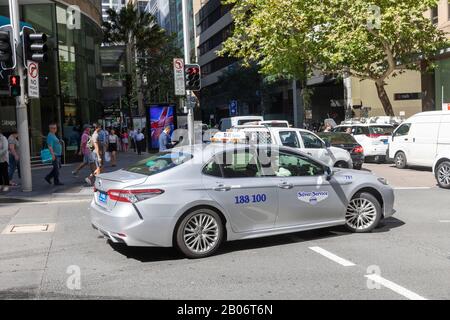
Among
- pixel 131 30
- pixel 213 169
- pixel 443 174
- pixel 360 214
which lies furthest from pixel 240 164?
pixel 131 30

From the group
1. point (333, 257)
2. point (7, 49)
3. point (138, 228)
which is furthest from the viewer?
point (7, 49)

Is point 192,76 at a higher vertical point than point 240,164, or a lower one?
higher

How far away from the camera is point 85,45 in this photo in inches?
1098

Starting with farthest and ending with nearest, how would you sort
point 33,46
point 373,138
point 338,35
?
point 338,35 < point 373,138 < point 33,46

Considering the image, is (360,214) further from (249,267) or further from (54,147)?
(54,147)

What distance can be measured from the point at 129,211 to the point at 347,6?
20.8 meters

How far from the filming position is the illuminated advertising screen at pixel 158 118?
27172mm

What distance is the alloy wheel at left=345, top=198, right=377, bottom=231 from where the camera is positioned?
8234 mm

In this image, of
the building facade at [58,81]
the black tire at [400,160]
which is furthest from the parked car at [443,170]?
the building facade at [58,81]

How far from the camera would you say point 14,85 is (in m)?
13.4

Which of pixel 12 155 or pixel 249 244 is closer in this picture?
pixel 249 244

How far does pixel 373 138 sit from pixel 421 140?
429 cm

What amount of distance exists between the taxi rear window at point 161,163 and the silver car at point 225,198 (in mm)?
19

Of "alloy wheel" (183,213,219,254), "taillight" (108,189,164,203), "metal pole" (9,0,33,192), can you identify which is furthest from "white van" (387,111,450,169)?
"taillight" (108,189,164,203)
